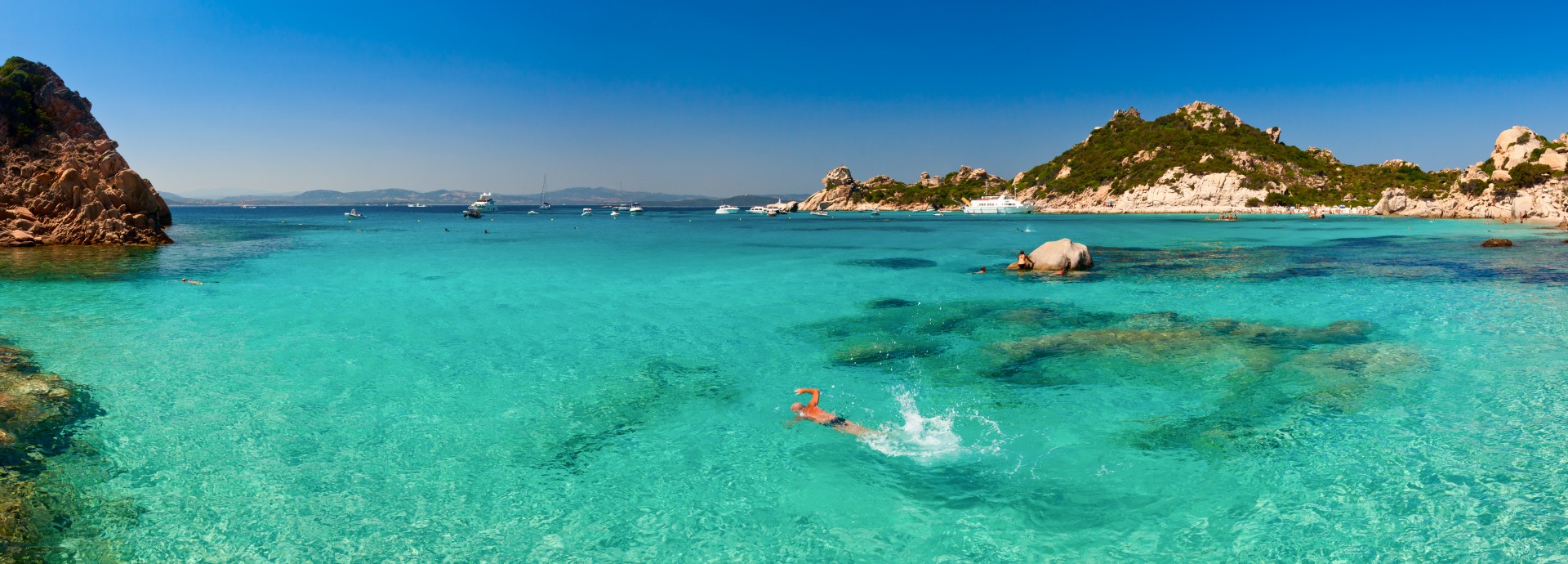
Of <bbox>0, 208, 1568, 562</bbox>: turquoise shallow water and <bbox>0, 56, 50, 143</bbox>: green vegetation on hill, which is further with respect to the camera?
<bbox>0, 56, 50, 143</bbox>: green vegetation on hill

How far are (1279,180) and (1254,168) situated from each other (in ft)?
18.2

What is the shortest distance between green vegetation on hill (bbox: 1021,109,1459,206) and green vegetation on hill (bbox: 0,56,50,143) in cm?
18543

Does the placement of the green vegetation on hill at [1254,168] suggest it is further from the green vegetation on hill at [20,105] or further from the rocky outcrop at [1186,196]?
the green vegetation on hill at [20,105]

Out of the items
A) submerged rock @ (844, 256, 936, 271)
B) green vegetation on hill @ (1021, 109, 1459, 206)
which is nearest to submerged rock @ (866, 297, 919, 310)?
submerged rock @ (844, 256, 936, 271)

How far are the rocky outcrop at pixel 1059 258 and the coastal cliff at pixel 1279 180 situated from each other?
9242cm

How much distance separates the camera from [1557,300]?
81.4ft

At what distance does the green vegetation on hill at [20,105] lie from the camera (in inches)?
1954

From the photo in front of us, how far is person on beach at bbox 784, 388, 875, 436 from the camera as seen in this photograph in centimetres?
1217

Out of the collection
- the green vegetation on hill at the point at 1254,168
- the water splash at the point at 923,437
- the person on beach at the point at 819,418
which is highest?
the green vegetation on hill at the point at 1254,168

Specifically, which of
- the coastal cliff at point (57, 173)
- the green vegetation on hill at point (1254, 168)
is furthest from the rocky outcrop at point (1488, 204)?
the coastal cliff at point (57, 173)

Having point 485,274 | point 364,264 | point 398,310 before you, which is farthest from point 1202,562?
point 364,264

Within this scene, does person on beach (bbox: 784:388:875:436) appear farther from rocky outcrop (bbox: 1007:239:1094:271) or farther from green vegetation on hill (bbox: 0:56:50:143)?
green vegetation on hill (bbox: 0:56:50:143)

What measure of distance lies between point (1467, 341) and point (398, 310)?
3275 centimetres

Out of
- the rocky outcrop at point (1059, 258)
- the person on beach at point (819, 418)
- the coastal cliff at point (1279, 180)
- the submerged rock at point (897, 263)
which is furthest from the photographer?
the coastal cliff at point (1279, 180)
